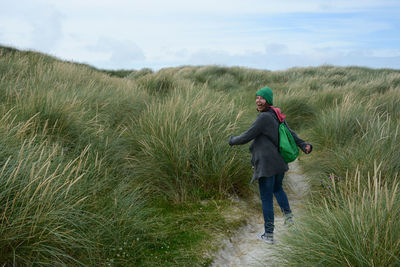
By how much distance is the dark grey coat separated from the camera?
13.4ft

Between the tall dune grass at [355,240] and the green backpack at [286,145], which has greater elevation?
the green backpack at [286,145]

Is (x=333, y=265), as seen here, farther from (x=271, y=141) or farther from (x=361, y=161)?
(x=361, y=161)

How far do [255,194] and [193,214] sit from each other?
128cm

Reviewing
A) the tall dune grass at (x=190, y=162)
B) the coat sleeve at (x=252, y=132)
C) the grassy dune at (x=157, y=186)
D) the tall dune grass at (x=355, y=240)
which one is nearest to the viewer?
the tall dune grass at (x=355, y=240)

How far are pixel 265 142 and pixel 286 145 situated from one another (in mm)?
247

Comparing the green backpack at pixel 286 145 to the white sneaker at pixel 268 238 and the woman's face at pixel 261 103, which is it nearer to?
the woman's face at pixel 261 103

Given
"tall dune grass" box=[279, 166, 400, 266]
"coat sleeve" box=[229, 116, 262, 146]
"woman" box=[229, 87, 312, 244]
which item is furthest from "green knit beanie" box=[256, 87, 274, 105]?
"tall dune grass" box=[279, 166, 400, 266]

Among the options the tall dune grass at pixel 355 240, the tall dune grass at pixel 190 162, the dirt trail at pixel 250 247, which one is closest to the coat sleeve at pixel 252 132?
the tall dune grass at pixel 190 162

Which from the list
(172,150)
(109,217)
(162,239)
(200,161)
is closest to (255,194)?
(200,161)

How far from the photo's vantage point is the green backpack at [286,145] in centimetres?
412

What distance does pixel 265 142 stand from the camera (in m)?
4.14

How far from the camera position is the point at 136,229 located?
3.86m

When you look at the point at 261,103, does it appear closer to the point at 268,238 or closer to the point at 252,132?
the point at 252,132

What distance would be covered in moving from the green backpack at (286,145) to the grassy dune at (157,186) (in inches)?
25.3
